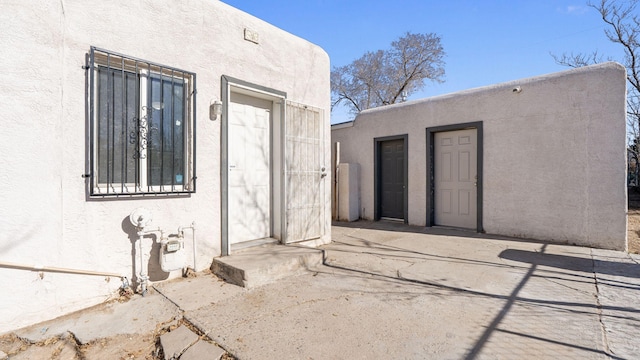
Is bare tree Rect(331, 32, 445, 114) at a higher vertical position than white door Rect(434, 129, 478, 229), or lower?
higher

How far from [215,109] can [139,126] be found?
829mm

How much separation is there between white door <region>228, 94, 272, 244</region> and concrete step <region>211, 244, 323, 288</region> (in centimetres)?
35

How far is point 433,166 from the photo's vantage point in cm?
677

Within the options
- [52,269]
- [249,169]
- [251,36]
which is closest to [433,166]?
[249,169]

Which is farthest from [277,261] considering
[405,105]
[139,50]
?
[405,105]

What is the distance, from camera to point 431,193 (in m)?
6.72

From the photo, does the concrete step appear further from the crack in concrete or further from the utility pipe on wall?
the crack in concrete

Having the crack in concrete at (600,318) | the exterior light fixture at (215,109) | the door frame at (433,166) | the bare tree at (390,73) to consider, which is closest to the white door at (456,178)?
the door frame at (433,166)

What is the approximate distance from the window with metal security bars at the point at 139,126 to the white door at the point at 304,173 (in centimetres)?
146

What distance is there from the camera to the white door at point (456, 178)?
20.5ft

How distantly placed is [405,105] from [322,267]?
477 cm

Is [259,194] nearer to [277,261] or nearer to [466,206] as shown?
[277,261]

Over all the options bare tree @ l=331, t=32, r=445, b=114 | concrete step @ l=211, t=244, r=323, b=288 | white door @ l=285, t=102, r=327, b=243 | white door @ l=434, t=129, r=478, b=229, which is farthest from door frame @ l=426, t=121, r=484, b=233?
bare tree @ l=331, t=32, r=445, b=114

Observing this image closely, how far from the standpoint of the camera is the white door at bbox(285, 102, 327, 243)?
444 centimetres
